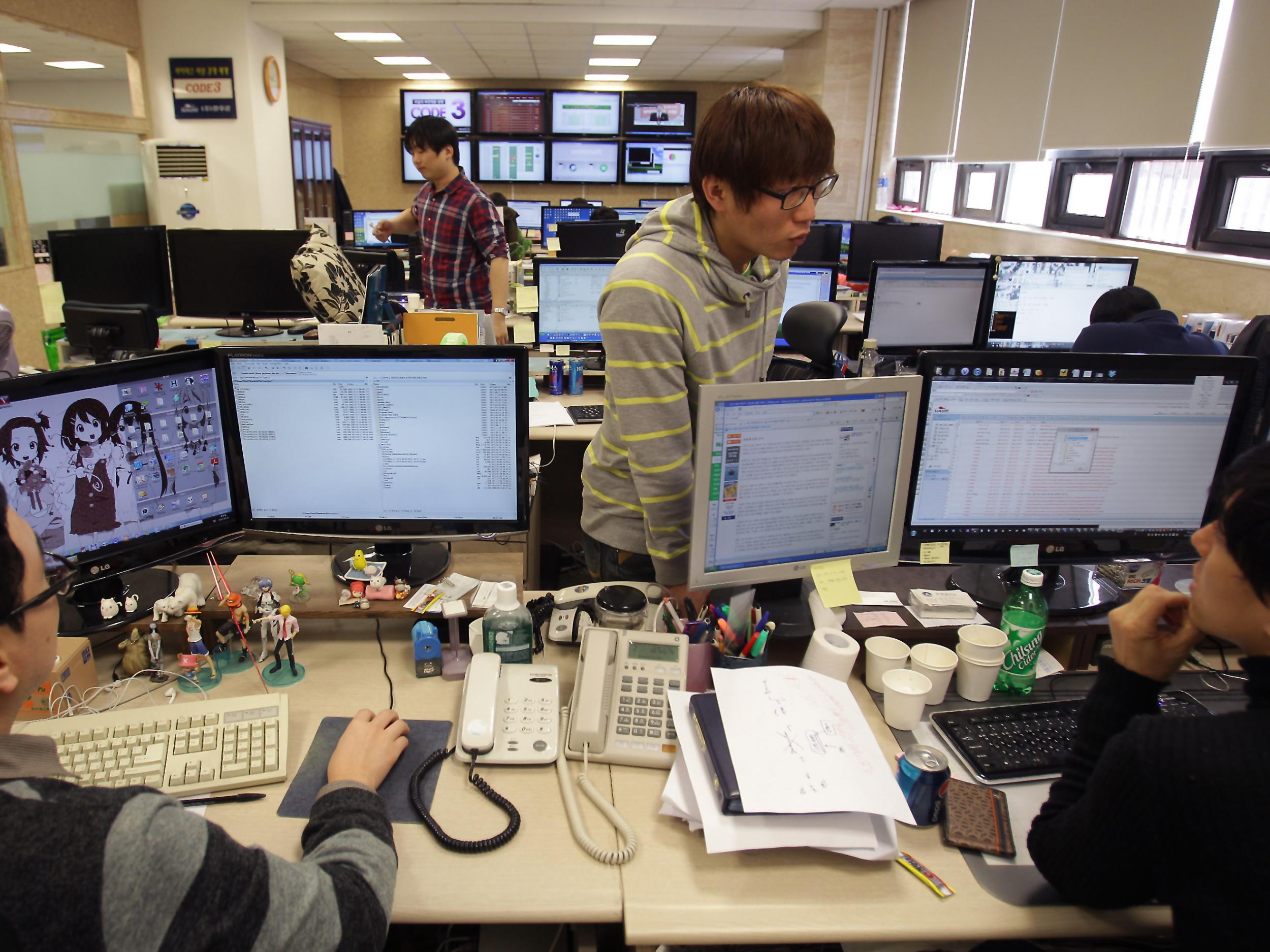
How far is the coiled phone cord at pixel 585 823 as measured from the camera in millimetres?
964

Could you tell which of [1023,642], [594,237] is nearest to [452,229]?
[594,237]

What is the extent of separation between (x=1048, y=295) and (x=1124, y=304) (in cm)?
76

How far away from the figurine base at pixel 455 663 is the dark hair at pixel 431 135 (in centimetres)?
286

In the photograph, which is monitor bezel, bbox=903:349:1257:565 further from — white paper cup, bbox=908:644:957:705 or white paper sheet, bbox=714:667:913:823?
white paper sheet, bbox=714:667:913:823

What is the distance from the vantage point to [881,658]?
51.4 inches

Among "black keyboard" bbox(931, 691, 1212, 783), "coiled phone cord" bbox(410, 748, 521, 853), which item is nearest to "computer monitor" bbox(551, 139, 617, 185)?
"black keyboard" bbox(931, 691, 1212, 783)

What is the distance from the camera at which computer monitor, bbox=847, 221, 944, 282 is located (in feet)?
17.4

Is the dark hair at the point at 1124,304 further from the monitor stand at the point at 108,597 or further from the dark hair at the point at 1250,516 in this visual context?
the monitor stand at the point at 108,597

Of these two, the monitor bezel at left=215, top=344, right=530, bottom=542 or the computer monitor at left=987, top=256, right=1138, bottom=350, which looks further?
the computer monitor at left=987, top=256, right=1138, bottom=350

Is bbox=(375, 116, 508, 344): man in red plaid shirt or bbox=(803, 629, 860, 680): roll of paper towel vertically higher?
bbox=(375, 116, 508, 344): man in red plaid shirt

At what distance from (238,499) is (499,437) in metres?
0.51

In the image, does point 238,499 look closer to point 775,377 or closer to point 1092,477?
point 775,377

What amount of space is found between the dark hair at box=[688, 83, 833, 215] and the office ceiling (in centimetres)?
561

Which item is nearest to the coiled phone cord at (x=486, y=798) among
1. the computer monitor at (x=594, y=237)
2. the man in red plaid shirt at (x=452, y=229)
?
the man in red plaid shirt at (x=452, y=229)
